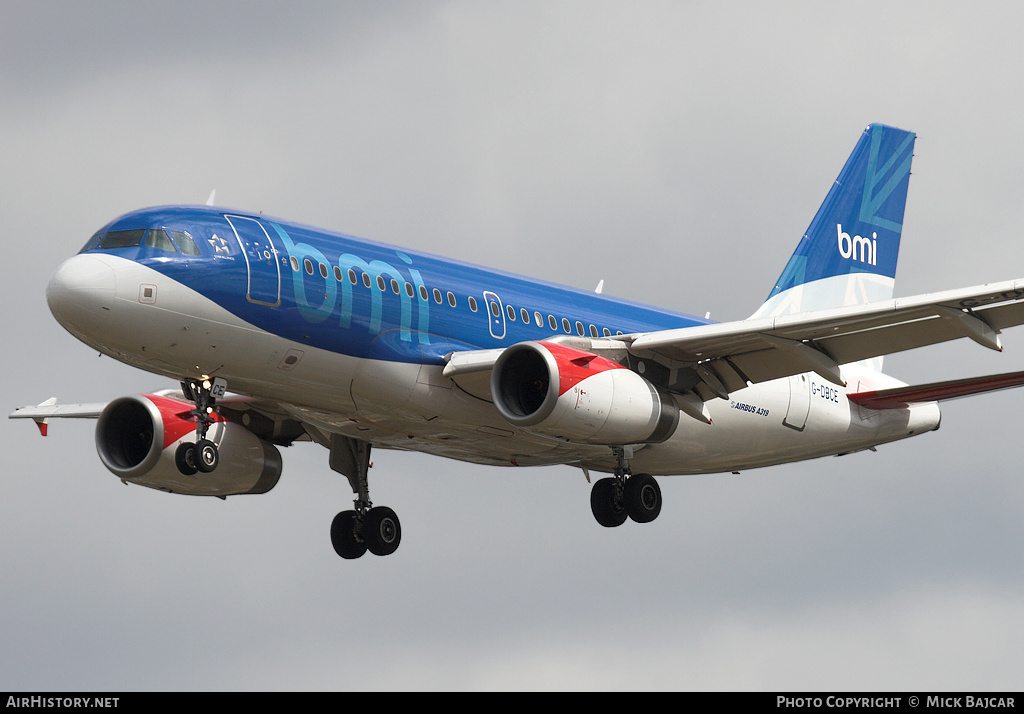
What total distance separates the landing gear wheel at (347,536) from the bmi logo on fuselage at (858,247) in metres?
14.7

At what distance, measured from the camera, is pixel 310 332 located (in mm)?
30984

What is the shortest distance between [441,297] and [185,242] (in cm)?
543

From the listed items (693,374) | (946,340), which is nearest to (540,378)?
(693,374)

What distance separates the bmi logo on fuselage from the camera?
43344mm

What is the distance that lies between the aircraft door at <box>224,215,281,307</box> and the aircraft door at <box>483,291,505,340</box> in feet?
16.6

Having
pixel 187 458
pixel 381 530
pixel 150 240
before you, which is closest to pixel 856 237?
pixel 381 530

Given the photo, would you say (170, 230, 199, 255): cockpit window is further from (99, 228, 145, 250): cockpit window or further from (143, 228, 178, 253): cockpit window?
(99, 228, 145, 250): cockpit window

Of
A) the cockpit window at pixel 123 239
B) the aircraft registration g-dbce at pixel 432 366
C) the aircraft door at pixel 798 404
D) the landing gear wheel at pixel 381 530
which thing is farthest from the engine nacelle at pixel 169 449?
the aircraft door at pixel 798 404

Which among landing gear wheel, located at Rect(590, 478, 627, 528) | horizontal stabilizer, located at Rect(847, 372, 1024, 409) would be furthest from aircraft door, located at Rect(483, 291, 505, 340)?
horizontal stabilizer, located at Rect(847, 372, 1024, 409)

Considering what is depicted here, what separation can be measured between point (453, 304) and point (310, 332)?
11.6 feet

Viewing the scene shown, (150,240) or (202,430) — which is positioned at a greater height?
(150,240)

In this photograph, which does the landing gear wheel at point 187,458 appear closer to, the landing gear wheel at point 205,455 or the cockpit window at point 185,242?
the landing gear wheel at point 205,455

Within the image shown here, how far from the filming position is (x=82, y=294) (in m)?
29.2

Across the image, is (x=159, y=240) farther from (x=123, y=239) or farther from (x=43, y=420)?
(x=43, y=420)
